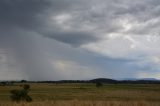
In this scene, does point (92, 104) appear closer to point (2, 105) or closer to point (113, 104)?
point (113, 104)

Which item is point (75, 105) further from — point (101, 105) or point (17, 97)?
point (17, 97)

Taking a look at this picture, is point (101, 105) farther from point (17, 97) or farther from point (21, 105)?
point (17, 97)

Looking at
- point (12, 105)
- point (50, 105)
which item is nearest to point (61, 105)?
point (50, 105)

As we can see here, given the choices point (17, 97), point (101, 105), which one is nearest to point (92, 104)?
point (101, 105)

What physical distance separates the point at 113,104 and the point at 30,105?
429 centimetres

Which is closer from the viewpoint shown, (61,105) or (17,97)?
(61,105)

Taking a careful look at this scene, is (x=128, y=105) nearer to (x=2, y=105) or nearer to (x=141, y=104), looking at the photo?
(x=141, y=104)

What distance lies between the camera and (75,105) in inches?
592

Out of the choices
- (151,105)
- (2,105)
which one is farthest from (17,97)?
(151,105)

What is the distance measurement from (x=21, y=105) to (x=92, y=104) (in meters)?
3.61

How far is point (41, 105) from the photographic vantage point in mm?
15070

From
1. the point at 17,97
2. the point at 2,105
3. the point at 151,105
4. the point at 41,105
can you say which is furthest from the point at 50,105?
the point at 17,97

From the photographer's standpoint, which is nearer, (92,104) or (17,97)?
(92,104)

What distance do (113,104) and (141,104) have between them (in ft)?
4.83
